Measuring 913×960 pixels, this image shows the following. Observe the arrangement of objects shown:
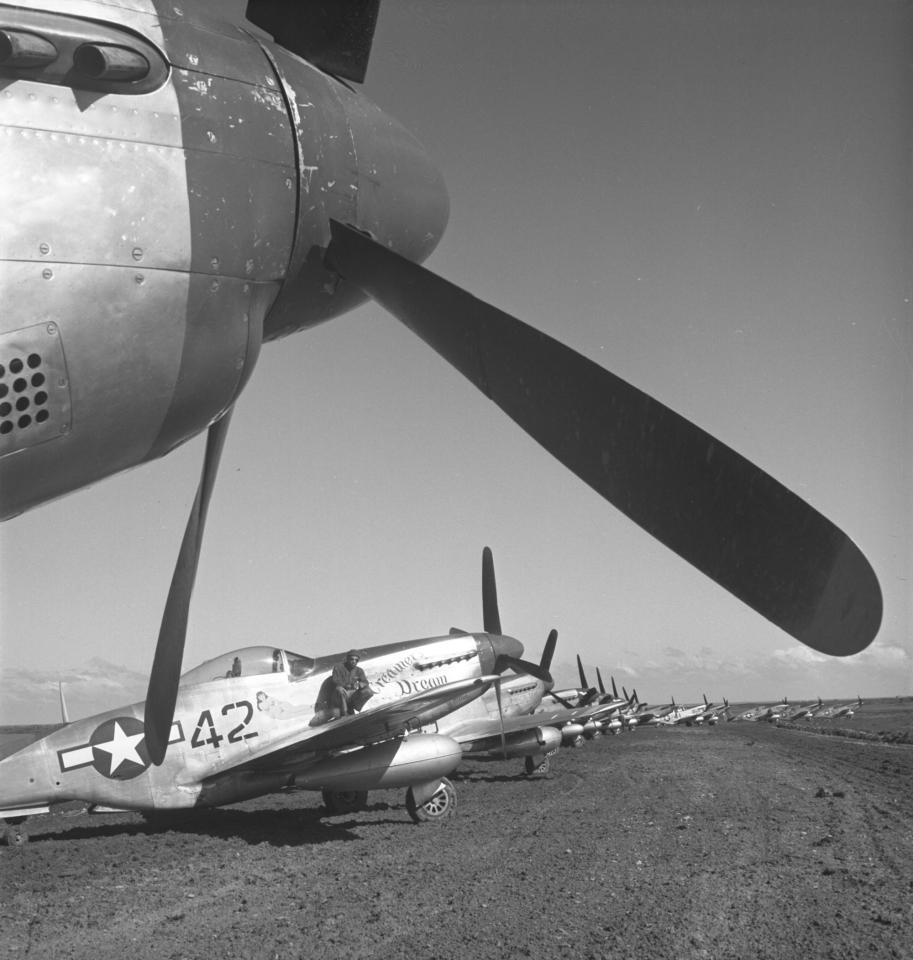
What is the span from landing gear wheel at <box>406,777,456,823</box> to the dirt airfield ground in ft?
0.73

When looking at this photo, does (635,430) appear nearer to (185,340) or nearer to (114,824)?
(185,340)

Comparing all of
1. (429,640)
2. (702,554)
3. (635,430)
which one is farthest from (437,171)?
(429,640)

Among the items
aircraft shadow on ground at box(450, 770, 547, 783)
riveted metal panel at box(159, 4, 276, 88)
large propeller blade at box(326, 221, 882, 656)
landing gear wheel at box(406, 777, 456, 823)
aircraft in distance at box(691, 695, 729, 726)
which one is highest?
riveted metal panel at box(159, 4, 276, 88)

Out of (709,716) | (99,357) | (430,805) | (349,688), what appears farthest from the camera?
(709,716)

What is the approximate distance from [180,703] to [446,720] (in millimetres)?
6643

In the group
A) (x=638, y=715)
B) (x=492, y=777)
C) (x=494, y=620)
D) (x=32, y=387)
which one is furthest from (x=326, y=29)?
(x=638, y=715)

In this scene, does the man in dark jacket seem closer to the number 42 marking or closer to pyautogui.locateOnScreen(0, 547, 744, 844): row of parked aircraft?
pyautogui.locateOnScreen(0, 547, 744, 844): row of parked aircraft

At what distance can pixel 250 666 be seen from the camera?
1170 centimetres

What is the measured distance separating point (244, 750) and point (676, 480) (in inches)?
394

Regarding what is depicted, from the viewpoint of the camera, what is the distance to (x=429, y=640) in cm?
1448

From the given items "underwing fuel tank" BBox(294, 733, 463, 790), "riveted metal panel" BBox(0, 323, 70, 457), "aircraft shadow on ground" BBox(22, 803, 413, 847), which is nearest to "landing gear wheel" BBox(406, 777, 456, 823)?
"aircraft shadow on ground" BBox(22, 803, 413, 847)

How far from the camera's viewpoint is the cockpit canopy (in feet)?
37.8

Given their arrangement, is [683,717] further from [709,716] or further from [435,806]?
[435,806]

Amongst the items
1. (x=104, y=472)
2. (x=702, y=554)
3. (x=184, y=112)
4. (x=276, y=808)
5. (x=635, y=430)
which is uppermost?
(x=184, y=112)
